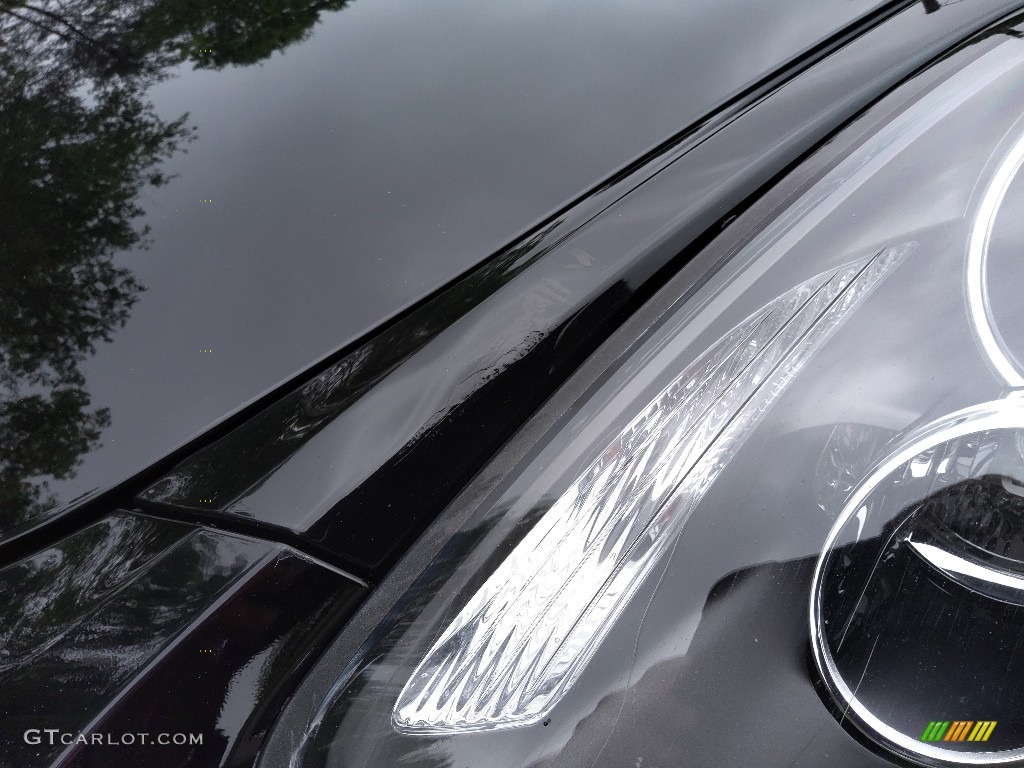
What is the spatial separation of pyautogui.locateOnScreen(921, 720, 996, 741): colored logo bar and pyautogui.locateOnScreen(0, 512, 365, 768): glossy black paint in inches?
23.9

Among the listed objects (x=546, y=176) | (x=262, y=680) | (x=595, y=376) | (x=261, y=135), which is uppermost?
(x=261, y=135)

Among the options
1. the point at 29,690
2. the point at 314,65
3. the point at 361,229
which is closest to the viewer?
the point at 29,690

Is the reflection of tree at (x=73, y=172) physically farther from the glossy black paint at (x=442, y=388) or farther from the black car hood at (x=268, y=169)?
the glossy black paint at (x=442, y=388)

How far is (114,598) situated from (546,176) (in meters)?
0.62

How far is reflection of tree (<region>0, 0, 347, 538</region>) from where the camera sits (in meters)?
0.82

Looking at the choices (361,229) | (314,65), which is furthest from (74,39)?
(361,229)

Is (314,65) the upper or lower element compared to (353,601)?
upper

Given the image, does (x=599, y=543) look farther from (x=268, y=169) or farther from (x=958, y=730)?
(x=268, y=169)

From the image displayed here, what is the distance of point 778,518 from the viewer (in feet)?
2.57

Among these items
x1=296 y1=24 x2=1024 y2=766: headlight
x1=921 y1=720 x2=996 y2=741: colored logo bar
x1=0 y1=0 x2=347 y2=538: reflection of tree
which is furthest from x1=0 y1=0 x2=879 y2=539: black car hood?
x1=921 y1=720 x2=996 y2=741: colored logo bar

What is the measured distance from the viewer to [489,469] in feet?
2.58

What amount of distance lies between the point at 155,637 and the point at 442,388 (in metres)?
0.36

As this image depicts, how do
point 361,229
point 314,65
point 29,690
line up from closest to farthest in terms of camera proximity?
1. point 29,690
2. point 361,229
3. point 314,65

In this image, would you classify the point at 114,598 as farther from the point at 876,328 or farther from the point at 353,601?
the point at 876,328
